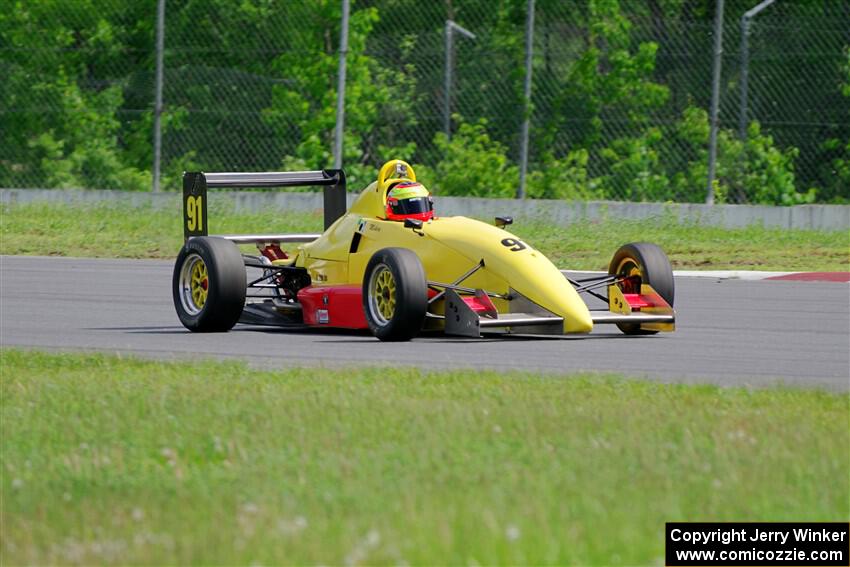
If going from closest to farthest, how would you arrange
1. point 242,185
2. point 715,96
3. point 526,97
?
point 242,185
point 715,96
point 526,97

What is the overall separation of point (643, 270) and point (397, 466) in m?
6.15

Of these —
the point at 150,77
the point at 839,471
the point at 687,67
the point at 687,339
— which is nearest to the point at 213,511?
the point at 839,471

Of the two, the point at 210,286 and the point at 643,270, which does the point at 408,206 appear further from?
the point at 643,270

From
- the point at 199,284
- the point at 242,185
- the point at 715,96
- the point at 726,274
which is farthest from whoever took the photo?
the point at 715,96

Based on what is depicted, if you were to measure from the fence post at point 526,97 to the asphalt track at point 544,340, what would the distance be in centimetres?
658

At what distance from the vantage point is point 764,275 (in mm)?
18047

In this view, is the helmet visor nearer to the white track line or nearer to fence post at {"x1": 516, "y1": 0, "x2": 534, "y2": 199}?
the white track line

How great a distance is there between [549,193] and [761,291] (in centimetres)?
931

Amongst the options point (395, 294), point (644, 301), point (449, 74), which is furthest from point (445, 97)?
point (395, 294)

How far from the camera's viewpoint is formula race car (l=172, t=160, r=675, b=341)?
37.6ft

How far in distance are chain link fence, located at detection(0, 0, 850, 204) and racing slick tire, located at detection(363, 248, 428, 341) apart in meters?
11.8

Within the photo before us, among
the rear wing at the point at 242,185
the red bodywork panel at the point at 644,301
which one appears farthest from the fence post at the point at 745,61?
the red bodywork panel at the point at 644,301

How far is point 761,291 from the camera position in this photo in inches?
643

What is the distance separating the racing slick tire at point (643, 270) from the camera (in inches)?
484
